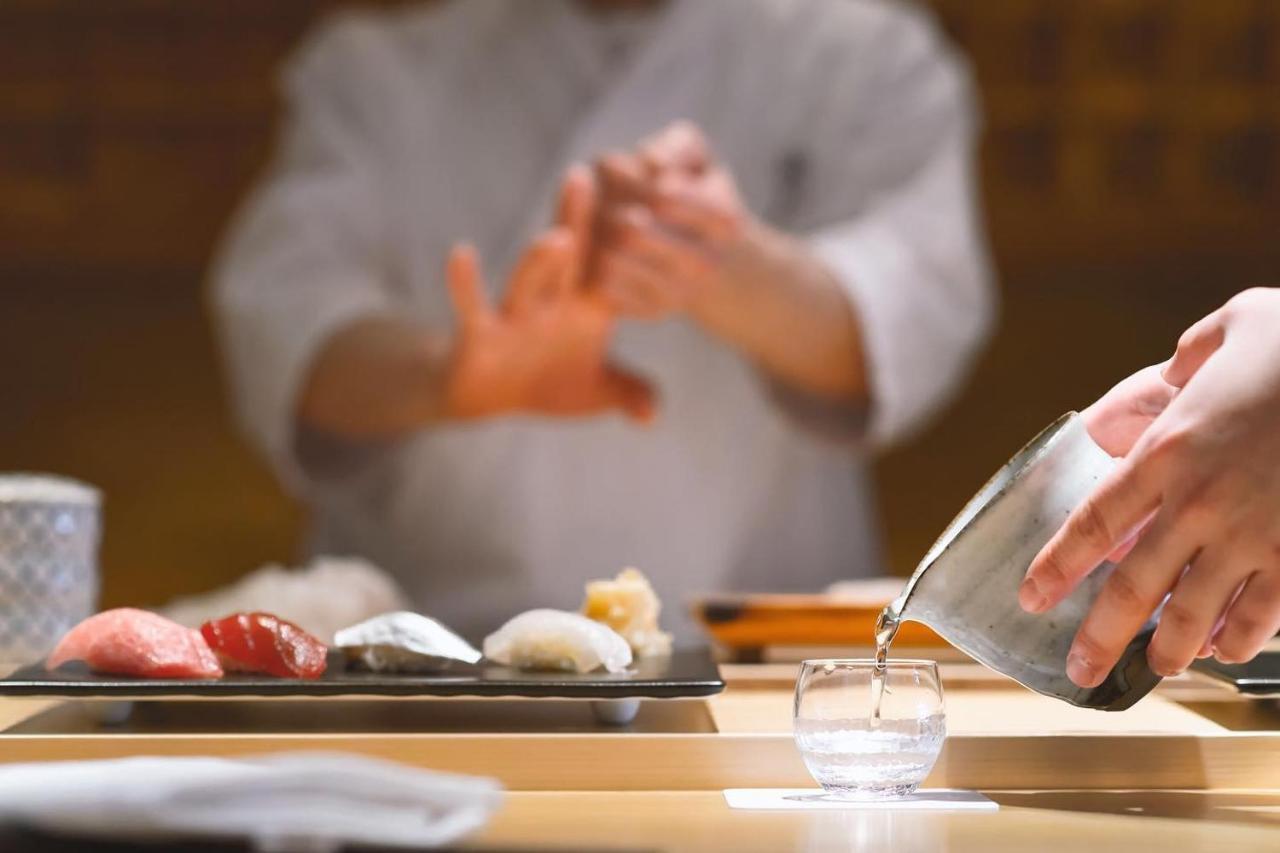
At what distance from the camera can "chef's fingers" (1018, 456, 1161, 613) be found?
939 millimetres

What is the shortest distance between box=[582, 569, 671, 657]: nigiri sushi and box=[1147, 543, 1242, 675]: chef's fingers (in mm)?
492

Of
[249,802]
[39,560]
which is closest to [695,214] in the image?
[39,560]

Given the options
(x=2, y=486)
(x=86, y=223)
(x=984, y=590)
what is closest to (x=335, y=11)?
(x=86, y=223)

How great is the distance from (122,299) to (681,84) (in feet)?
4.74

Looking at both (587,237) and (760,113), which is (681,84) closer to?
(760,113)

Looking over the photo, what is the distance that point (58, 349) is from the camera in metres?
3.73

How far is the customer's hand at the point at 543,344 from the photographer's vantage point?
2.54m

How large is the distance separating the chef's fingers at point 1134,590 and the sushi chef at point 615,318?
1.79m

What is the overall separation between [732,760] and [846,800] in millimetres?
95

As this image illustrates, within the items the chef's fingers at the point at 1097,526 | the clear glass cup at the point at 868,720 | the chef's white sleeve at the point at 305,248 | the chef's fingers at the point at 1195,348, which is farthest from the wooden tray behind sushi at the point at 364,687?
the chef's white sleeve at the point at 305,248

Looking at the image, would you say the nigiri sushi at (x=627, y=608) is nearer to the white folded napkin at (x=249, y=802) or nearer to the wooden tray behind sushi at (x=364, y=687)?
the wooden tray behind sushi at (x=364, y=687)

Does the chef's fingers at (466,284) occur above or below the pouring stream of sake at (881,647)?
above

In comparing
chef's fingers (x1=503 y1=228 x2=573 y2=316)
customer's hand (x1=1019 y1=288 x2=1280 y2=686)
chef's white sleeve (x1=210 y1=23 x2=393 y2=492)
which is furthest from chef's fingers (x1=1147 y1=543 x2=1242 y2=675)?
chef's white sleeve (x1=210 y1=23 x2=393 y2=492)

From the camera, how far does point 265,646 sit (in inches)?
47.8
